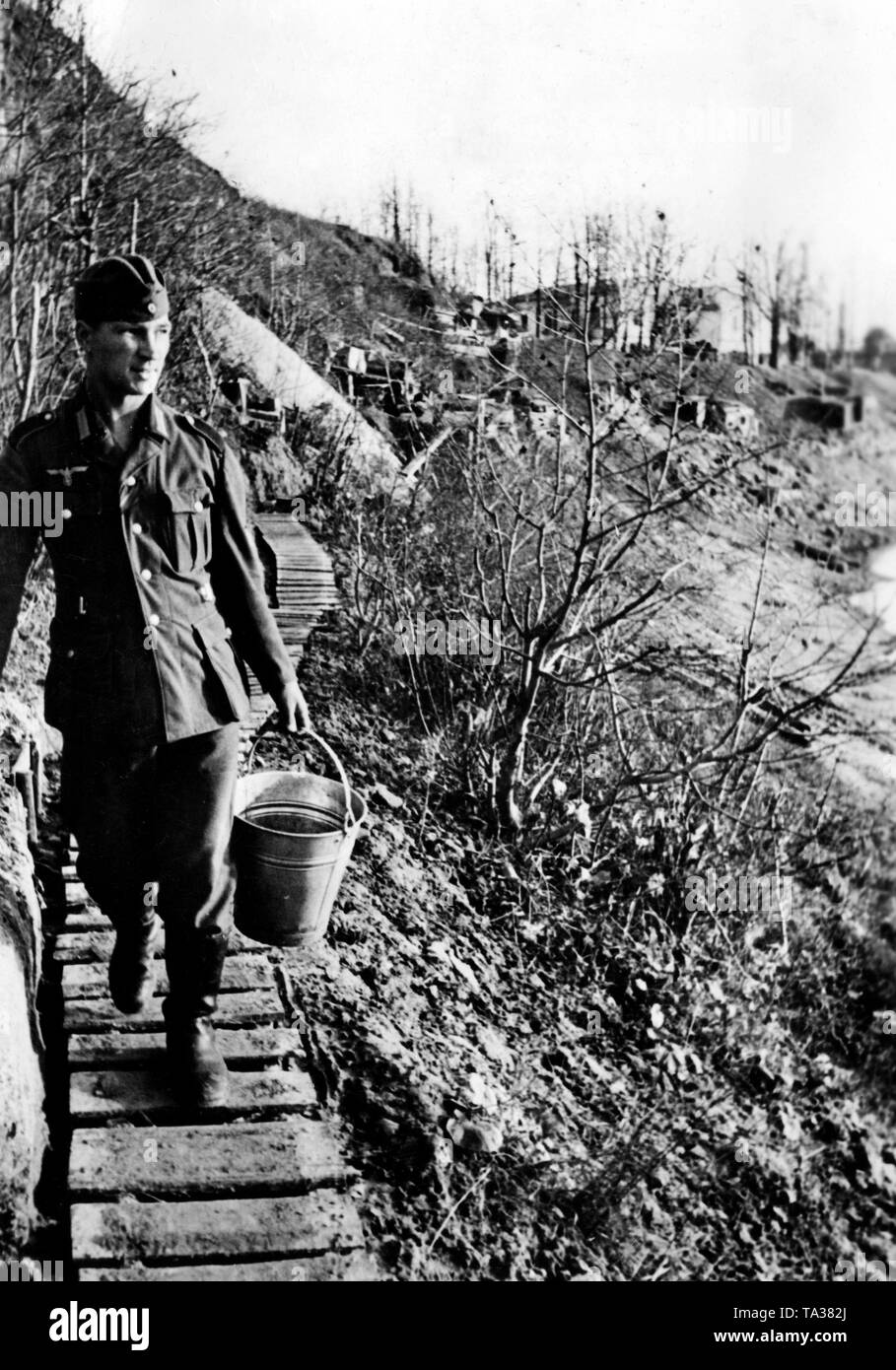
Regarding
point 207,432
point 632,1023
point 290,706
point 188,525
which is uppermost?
point 207,432

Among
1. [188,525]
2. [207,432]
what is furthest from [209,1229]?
[207,432]

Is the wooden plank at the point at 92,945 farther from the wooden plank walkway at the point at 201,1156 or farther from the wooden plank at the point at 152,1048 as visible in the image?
the wooden plank at the point at 152,1048

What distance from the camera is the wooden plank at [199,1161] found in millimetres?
2691

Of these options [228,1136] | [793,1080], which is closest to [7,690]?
[228,1136]

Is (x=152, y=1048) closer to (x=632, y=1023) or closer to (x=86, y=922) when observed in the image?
(x=86, y=922)

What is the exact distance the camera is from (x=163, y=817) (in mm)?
2871

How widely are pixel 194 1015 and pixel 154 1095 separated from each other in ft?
0.73

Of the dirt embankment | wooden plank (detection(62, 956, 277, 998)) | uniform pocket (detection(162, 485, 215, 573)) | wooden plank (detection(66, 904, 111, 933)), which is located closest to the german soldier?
uniform pocket (detection(162, 485, 215, 573))

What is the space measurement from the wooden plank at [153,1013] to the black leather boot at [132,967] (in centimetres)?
3

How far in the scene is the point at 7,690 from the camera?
152 inches

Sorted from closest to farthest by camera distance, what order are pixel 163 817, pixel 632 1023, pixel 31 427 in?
pixel 31 427 < pixel 163 817 < pixel 632 1023

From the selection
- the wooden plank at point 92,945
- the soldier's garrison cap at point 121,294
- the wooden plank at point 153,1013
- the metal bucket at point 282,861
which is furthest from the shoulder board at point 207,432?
the wooden plank at point 153,1013

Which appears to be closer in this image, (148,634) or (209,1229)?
(209,1229)
